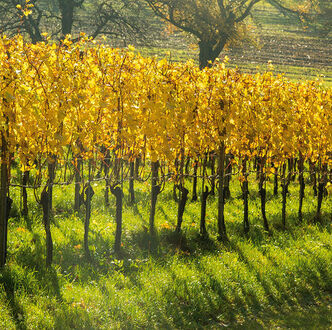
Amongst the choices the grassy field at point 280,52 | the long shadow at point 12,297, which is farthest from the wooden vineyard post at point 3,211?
the grassy field at point 280,52

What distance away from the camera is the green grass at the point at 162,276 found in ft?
18.8

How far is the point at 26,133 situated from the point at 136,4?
17.7m

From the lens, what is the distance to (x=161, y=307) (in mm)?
6031

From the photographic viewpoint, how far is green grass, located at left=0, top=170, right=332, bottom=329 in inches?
225

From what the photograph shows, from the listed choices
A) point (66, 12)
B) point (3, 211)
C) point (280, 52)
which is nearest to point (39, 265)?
point (3, 211)

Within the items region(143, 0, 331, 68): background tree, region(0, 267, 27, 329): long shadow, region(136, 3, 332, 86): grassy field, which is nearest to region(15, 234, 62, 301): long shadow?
region(0, 267, 27, 329): long shadow

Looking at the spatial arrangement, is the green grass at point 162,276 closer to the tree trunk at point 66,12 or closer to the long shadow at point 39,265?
the long shadow at point 39,265

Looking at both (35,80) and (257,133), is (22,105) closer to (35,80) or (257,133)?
(35,80)

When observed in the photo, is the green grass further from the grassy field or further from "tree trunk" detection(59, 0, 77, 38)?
the grassy field

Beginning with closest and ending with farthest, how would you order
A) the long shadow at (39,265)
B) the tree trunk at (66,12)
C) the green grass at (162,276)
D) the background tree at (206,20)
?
the green grass at (162,276) → the long shadow at (39,265) → the tree trunk at (66,12) → the background tree at (206,20)

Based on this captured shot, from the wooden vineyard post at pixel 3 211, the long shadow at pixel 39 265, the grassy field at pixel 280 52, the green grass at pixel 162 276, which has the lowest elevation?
the green grass at pixel 162 276

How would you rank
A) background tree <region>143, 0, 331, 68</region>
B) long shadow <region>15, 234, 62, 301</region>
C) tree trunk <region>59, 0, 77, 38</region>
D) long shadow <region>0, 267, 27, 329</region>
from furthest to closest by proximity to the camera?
background tree <region>143, 0, 331, 68</region> → tree trunk <region>59, 0, 77, 38</region> → long shadow <region>15, 234, 62, 301</region> → long shadow <region>0, 267, 27, 329</region>

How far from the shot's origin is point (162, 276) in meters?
6.71

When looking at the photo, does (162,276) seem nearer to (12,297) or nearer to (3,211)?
(12,297)
